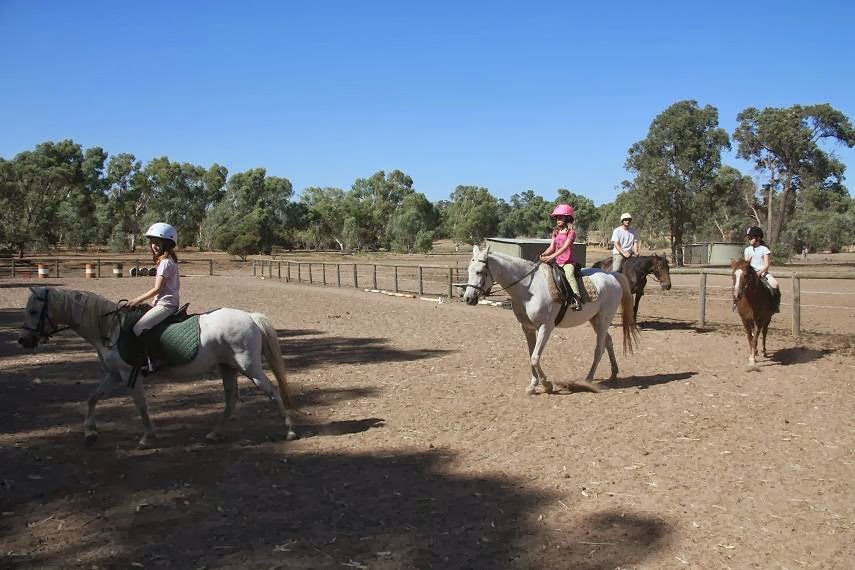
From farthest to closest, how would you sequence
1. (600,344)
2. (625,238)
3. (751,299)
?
1. (625,238)
2. (751,299)
3. (600,344)

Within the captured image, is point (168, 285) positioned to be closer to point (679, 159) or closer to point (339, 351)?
point (339, 351)

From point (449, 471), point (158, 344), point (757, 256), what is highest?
point (757, 256)

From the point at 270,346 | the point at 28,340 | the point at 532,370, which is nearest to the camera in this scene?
the point at 28,340

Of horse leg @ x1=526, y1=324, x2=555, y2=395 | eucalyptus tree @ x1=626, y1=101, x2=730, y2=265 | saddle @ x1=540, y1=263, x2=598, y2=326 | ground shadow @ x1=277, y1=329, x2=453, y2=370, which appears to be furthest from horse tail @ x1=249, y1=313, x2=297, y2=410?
eucalyptus tree @ x1=626, y1=101, x2=730, y2=265

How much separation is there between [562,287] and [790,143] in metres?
49.6

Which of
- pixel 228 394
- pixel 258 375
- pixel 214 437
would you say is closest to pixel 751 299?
pixel 258 375

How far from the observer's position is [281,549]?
401 centimetres

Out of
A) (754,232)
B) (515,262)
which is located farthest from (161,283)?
(754,232)

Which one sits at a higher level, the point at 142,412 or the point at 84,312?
the point at 84,312

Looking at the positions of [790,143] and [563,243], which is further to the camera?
[790,143]

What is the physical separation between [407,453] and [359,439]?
2.27ft

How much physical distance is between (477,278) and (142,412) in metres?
4.01

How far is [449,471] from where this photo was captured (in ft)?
17.9

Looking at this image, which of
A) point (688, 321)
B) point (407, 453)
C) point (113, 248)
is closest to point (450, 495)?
point (407, 453)
